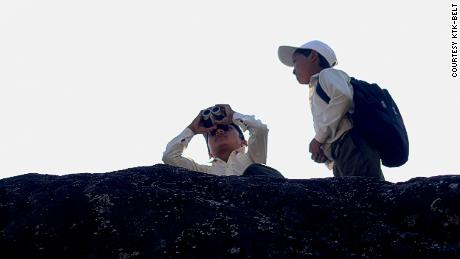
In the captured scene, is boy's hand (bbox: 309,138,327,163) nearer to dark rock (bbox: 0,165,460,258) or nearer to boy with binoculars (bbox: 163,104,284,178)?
boy with binoculars (bbox: 163,104,284,178)

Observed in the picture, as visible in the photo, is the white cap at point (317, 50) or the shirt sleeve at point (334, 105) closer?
the shirt sleeve at point (334, 105)

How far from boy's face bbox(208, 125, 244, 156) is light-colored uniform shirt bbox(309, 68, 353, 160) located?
187cm

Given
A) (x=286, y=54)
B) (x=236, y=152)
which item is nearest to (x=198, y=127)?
(x=236, y=152)

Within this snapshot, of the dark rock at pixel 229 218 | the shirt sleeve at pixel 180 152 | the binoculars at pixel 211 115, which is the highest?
the binoculars at pixel 211 115

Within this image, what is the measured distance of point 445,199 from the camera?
4.75 m

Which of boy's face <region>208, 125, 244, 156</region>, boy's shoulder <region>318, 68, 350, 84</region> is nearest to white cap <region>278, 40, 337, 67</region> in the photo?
boy's shoulder <region>318, 68, 350, 84</region>

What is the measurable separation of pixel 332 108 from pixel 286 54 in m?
1.33

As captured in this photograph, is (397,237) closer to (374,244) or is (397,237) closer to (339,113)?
(374,244)

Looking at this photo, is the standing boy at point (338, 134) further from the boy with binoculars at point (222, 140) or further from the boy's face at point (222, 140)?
the boy's face at point (222, 140)

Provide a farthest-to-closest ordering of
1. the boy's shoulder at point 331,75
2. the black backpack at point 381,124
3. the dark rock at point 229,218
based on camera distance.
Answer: the boy's shoulder at point 331,75
the black backpack at point 381,124
the dark rock at point 229,218

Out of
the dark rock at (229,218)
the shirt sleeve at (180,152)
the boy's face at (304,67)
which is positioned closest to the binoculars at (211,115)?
the shirt sleeve at (180,152)

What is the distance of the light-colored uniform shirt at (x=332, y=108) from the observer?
7.52 meters

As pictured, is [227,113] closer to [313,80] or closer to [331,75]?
[313,80]

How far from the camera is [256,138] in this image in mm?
9234
